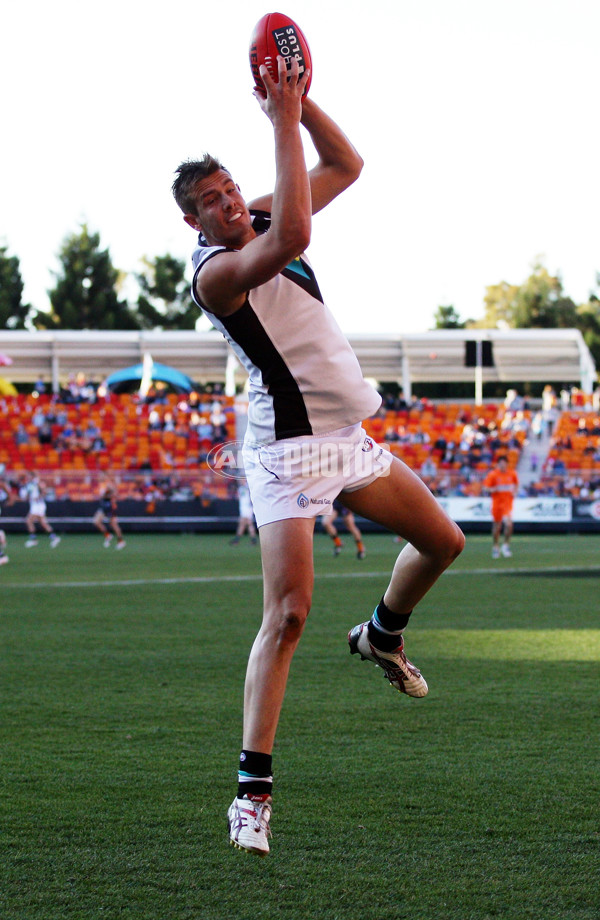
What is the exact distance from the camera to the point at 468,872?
4004mm

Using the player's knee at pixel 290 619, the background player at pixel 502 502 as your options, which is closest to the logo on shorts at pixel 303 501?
the player's knee at pixel 290 619

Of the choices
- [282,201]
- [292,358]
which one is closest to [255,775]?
[292,358]

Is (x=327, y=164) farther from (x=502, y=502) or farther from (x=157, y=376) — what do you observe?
(x=157, y=376)

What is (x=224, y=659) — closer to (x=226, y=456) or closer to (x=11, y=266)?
(x=226, y=456)

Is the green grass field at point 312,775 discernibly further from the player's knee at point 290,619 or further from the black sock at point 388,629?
the player's knee at point 290,619

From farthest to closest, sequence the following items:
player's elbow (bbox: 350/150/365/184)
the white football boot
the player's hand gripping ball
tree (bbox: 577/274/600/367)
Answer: tree (bbox: 577/274/600/367) < player's elbow (bbox: 350/150/365/184) < the player's hand gripping ball < the white football boot

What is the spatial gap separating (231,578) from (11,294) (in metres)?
56.0

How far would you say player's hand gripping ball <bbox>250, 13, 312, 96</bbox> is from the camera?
12.9ft

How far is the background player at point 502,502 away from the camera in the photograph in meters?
22.1

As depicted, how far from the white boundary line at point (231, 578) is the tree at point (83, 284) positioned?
170 ft

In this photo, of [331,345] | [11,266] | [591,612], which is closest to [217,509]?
[591,612]

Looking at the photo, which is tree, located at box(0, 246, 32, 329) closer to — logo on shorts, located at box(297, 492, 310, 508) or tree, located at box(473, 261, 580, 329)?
tree, located at box(473, 261, 580, 329)

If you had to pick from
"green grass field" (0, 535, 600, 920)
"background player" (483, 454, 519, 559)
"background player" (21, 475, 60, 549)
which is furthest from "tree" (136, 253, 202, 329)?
"green grass field" (0, 535, 600, 920)

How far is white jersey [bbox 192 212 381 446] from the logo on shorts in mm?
261
